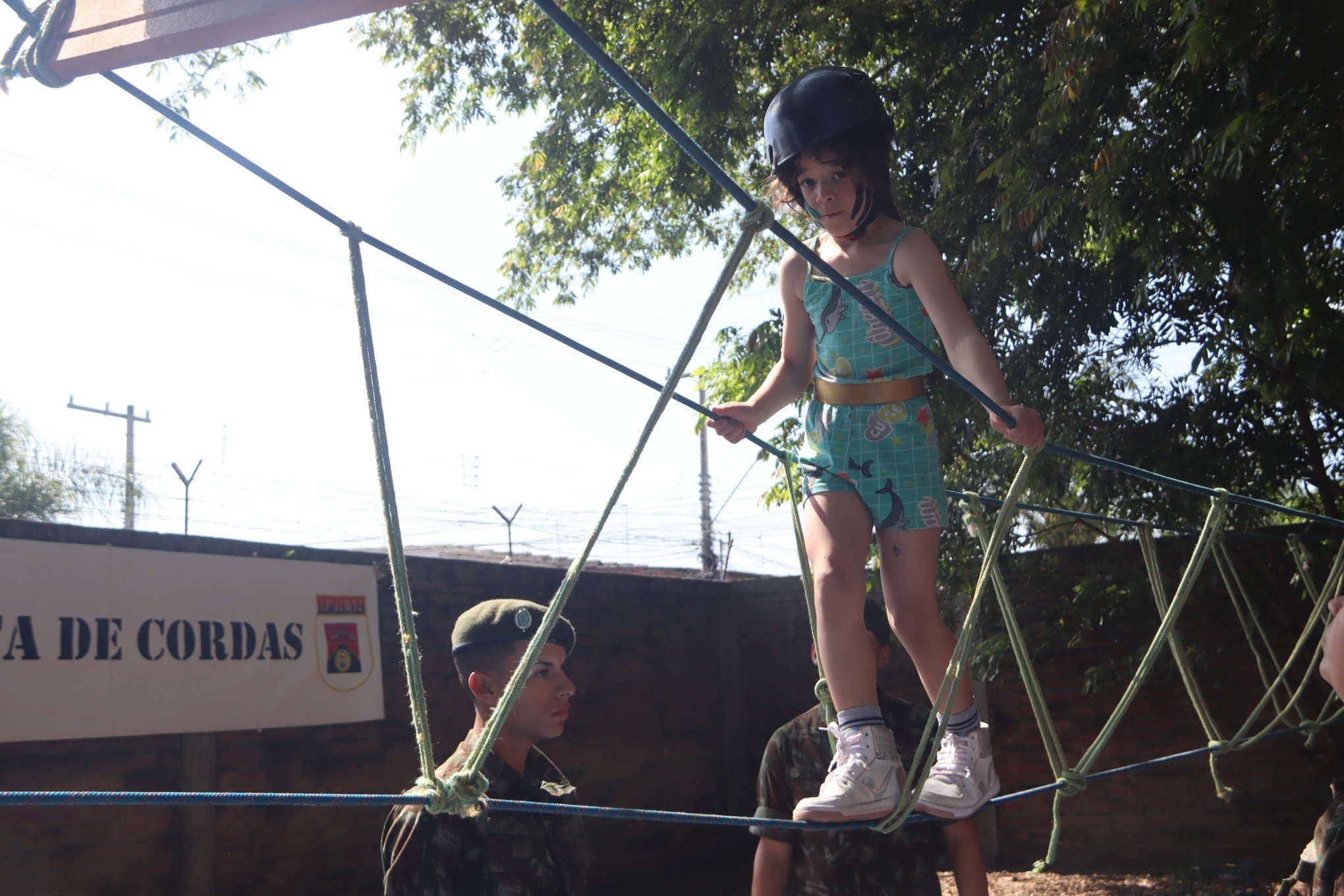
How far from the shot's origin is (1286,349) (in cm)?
313

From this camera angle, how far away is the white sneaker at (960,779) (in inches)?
66.4

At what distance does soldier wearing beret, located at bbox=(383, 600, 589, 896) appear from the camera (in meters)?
1.60

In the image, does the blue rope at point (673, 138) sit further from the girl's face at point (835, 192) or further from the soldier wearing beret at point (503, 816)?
the soldier wearing beret at point (503, 816)

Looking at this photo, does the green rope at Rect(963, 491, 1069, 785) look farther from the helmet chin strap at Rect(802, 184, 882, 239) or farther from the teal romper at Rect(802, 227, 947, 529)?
the helmet chin strap at Rect(802, 184, 882, 239)

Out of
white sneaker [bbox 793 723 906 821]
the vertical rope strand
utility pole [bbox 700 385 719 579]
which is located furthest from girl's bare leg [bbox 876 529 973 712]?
utility pole [bbox 700 385 719 579]

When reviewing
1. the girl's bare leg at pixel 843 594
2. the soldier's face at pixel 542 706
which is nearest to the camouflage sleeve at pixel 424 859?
the soldier's face at pixel 542 706

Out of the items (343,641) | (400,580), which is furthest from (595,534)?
(343,641)

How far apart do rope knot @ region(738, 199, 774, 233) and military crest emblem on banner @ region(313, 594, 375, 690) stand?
12.3 feet

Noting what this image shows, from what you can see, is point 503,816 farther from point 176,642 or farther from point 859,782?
point 176,642

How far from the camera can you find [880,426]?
5.57 ft

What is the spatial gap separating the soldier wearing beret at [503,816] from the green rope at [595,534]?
314mm

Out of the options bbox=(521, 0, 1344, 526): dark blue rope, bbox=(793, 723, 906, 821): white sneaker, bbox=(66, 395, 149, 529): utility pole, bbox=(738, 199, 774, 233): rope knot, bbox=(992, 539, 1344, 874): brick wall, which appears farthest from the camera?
bbox=(66, 395, 149, 529): utility pole

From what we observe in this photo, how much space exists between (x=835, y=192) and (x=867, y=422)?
0.36 metres

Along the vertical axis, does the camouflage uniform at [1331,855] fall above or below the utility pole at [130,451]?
below
